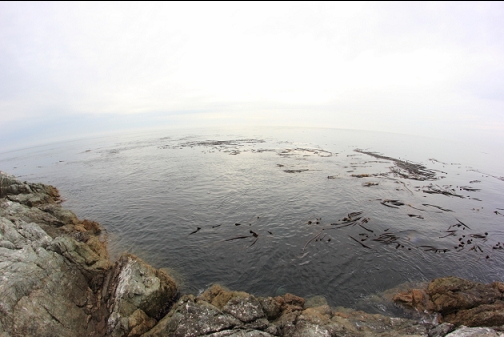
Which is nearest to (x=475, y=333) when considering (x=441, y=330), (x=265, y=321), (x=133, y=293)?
(x=441, y=330)

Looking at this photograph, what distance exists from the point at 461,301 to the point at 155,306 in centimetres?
1789

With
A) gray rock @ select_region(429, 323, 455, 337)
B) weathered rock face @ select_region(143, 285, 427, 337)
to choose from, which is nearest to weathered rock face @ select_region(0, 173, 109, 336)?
weathered rock face @ select_region(143, 285, 427, 337)

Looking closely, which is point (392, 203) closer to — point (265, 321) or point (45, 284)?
point (265, 321)

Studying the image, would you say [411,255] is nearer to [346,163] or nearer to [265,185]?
[265,185]

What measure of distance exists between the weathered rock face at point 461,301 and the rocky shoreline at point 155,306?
44 mm

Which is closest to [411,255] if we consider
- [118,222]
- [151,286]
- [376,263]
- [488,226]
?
[376,263]

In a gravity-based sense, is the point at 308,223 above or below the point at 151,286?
below

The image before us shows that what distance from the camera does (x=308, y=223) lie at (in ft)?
76.0

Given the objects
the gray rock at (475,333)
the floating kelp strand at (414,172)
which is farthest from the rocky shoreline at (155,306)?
the floating kelp strand at (414,172)

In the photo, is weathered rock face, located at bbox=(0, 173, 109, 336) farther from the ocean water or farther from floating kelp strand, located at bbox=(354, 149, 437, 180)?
floating kelp strand, located at bbox=(354, 149, 437, 180)

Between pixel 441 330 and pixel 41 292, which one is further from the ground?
pixel 41 292

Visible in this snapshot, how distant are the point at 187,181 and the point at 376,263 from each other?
3280 cm

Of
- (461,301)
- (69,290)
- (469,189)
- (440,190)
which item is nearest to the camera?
(461,301)

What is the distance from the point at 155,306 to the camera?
11609mm
